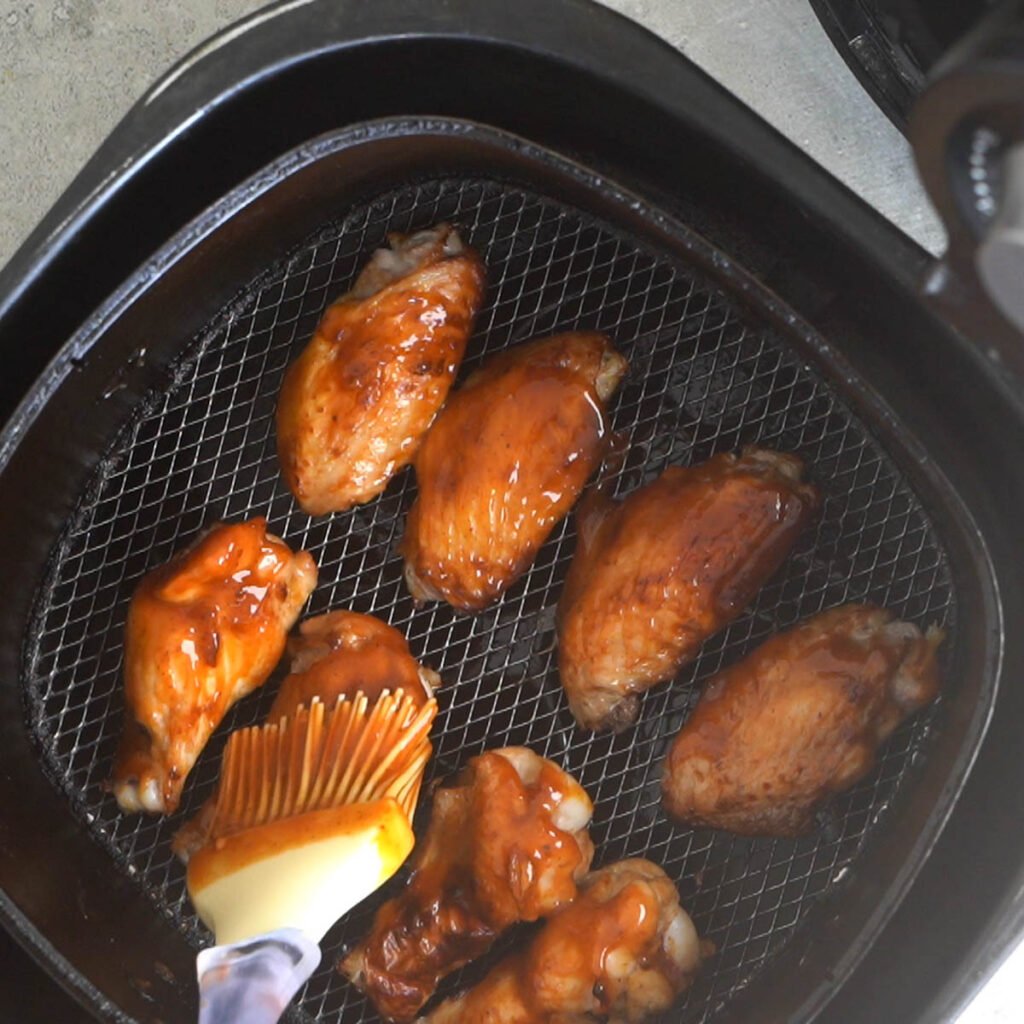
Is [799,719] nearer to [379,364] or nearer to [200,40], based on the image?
[379,364]

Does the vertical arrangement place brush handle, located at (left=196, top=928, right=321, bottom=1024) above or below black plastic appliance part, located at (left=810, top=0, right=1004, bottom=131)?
below

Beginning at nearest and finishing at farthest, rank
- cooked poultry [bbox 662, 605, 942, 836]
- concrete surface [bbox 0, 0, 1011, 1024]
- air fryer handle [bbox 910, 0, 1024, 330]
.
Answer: air fryer handle [bbox 910, 0, 1024, 330] → cooked poultry [bbox 662, 605, 942, 836] → concrete surface [bbox 0, 0, 1011, 1024]

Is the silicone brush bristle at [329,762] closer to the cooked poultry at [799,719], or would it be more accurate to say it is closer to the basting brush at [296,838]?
the basting brush at [296,838]

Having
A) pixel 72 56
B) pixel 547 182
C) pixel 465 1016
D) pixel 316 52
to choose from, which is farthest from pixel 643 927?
pixel 72 56

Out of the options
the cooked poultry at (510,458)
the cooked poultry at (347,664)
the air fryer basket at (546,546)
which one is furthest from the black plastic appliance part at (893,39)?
the cooked poultry at (347,664)

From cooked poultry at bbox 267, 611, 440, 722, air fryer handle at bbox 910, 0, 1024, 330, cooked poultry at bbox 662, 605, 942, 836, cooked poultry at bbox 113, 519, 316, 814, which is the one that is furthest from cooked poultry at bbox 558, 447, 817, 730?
air fryer handle at bbox 910, 0, 1024, 330

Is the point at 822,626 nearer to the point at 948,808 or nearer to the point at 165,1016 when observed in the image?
the point at 948,808

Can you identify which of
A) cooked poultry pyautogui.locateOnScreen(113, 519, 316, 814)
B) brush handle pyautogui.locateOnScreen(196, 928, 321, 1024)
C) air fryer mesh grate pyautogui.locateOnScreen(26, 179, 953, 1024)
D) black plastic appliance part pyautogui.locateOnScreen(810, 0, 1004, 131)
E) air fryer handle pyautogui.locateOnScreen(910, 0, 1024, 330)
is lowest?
brush handle pyautogui.locateOnScreen(196, 928, 321, 1024)

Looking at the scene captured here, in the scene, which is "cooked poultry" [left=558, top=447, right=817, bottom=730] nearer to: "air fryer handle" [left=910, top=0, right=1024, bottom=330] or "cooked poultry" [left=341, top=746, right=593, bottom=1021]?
"cooked poultry" [left=341, top=746, right=593, bottom=1021]
